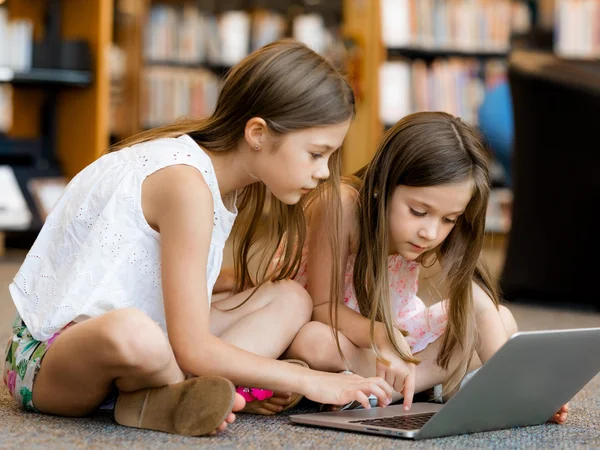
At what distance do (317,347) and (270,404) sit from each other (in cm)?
11

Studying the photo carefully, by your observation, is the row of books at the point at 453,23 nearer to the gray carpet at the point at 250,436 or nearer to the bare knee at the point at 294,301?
the bare knee at the point at 294,301

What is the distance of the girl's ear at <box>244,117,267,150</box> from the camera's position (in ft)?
3.81

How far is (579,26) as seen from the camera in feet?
12.7

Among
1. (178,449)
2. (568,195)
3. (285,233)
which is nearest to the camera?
(178,449)

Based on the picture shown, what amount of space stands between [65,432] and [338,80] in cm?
53

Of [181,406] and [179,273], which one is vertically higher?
[179,273]

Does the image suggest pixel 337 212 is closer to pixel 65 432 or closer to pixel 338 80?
pixel 338 80

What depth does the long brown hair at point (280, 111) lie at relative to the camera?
115 cm

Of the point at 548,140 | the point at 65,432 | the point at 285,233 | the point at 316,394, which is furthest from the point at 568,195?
the point at 65,432

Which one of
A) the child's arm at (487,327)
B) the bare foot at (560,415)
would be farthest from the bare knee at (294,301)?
the bare foot at (560,415)

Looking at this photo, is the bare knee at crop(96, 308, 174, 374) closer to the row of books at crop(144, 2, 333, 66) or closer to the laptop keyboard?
the laptop keyboard

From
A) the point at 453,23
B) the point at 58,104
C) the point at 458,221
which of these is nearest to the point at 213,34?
the point at 58,104

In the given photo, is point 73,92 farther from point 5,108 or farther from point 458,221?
point 458,221

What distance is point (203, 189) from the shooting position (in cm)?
110
